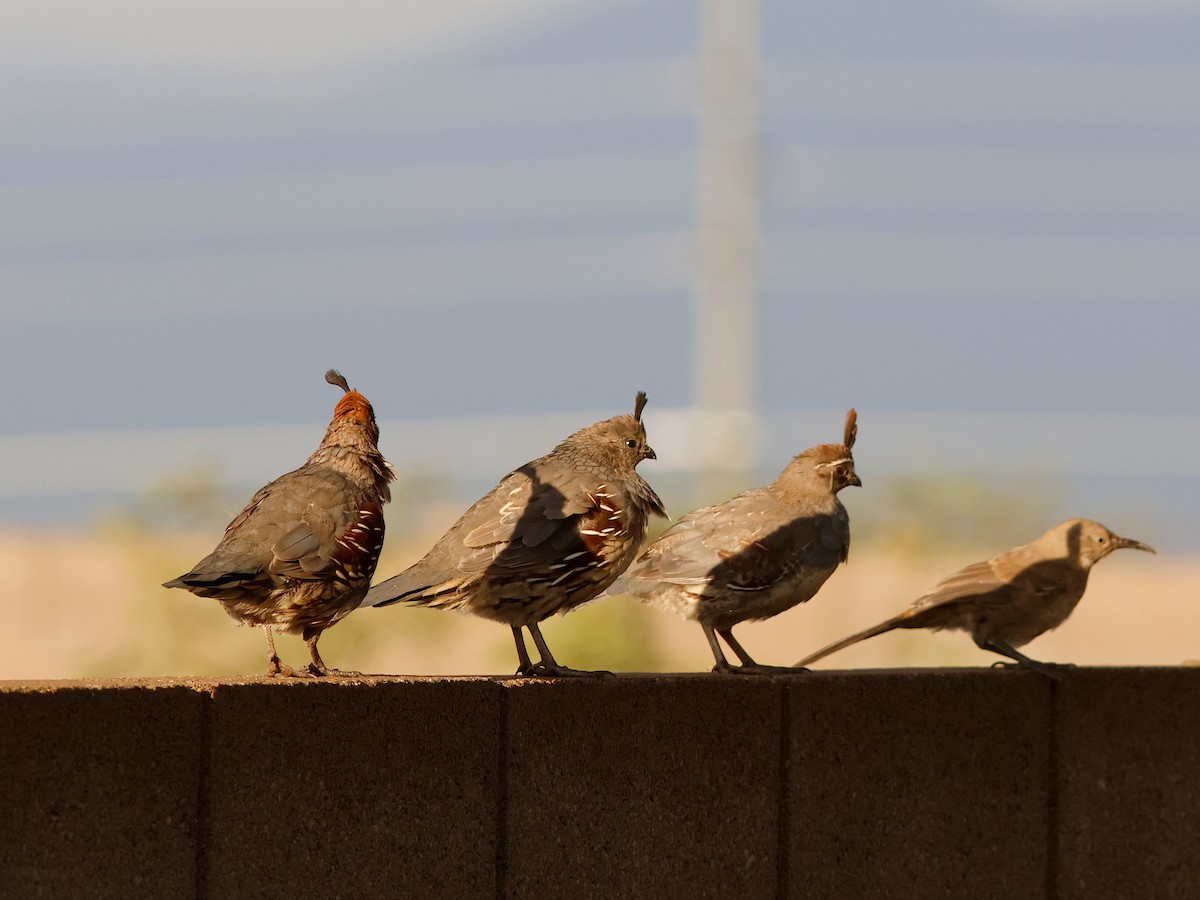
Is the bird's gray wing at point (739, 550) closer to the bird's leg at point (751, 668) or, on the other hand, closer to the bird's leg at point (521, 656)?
the bird's leg at point (751, 668)

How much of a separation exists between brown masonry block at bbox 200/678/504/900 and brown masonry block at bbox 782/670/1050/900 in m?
1.39

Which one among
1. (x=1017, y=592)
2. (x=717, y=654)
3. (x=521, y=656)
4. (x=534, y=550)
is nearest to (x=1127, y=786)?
(x=1017, y=592)

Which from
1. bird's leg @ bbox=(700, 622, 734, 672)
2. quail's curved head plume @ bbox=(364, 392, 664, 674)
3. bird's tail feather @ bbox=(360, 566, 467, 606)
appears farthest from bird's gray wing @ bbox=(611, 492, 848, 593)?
bird's tail feather @ bbox=(360, 566, 467, 606)

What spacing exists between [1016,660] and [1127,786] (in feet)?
2.42

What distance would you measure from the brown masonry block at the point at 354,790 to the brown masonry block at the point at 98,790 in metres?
0.10

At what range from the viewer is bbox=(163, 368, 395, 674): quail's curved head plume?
17.7 feet

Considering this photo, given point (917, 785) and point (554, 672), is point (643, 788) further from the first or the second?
point (917, 785)

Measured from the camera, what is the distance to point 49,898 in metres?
4.29

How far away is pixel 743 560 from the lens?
662 centimetres

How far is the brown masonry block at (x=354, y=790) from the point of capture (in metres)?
4.71

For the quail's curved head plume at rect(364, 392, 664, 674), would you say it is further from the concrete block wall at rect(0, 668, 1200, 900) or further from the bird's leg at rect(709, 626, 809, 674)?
the bird's leg at rect(709, 626, 809, 674)

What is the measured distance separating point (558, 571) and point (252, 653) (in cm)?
1036

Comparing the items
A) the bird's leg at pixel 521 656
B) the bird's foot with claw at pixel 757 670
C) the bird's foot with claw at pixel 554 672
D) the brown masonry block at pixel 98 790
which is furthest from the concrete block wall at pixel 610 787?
the bird's leg at pixel 521 656

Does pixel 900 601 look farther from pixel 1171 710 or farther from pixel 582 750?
pixel 582 750
